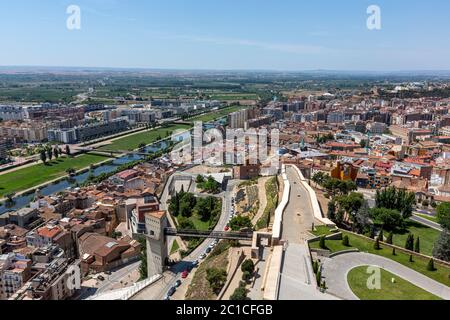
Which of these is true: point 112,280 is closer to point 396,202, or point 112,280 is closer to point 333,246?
point 333,246

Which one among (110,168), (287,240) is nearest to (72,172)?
(110,168)

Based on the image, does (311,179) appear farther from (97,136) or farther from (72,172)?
(97,136)

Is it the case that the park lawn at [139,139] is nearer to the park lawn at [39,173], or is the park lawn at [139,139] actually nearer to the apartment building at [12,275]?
the park lawn at [39,173]

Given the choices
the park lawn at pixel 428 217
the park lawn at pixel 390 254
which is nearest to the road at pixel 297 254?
the park lawn at pixel 390 254

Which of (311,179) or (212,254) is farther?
(311,179)

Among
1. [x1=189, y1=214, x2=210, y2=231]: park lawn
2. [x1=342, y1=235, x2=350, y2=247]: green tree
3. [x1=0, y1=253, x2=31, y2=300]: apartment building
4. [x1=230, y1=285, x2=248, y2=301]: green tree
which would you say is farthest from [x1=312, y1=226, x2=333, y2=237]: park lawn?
[x1=0, y1=253, x2=31, y2=300]: apartment building
